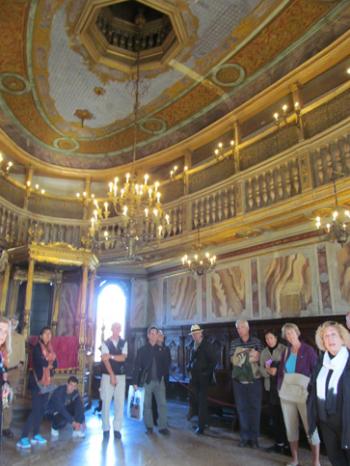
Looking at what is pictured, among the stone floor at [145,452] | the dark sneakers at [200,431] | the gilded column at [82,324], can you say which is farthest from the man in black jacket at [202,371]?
the gilded column at [82,324]

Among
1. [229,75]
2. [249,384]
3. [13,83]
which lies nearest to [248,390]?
[249,384]

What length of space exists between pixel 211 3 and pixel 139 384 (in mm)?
7558

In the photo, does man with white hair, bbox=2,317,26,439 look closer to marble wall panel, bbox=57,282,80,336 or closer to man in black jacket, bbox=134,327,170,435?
man in black jacket, bbox=134,327,170,435

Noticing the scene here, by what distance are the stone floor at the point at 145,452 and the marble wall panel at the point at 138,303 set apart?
598 cm

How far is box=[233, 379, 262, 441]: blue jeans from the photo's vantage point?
543cm

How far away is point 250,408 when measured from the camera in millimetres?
5449

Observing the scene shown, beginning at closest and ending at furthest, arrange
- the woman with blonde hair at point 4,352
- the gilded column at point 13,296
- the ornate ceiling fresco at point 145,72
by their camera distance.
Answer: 1. the woman with blonde hair at point 4,352
2. the ornate ceiling fresco at point 145,72
3. the gilded column at point 13,296

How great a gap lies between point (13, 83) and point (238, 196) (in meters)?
6.25

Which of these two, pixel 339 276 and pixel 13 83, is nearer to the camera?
pixel 339 276

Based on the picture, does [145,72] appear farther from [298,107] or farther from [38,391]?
[38,391]

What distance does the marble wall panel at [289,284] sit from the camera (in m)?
8.12

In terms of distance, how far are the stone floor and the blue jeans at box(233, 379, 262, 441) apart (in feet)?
0.78

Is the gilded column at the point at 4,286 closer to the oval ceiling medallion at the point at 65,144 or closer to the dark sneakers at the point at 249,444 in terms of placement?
the oval ceiling medallion at the point at 65,144

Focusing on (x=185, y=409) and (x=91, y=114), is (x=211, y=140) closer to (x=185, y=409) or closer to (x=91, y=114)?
(x=91, y=114)
